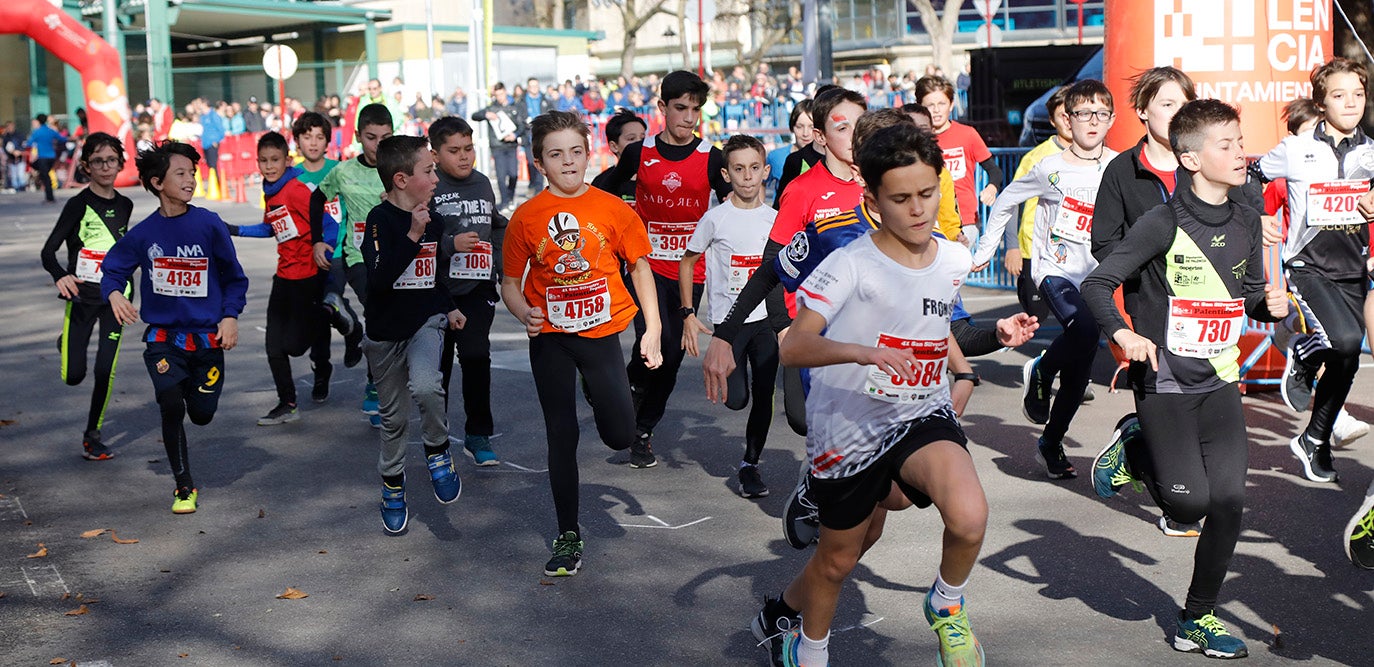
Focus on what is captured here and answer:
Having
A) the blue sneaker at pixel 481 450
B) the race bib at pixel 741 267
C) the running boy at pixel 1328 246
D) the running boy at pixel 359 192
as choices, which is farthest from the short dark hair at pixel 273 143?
the running boy at pixel 1328 246

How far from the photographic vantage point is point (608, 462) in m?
8.16

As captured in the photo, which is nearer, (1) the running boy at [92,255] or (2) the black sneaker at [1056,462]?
(2) the black sneaker at [1056,462]

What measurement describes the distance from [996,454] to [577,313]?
2924 millimetres

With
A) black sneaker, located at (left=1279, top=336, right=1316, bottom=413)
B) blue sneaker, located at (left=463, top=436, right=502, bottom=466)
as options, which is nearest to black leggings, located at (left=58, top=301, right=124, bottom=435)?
blue sneaker, located at (left=463, top=436, right=502, bottom=466)

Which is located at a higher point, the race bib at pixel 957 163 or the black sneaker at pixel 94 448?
the race bib at pixel 957 163

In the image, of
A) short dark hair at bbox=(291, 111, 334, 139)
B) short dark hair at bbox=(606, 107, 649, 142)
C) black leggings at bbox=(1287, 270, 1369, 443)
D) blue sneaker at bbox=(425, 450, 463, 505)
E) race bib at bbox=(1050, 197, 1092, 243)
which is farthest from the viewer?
short dark hair at bbox=(291, 111, 334, 139)

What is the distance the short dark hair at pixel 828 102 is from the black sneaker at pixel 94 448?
4.59 meters

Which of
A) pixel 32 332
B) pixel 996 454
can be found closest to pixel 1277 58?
pixel 996 454

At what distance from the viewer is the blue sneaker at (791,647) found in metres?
4.67

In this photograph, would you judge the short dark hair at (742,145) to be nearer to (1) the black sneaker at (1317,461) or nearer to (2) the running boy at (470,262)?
(2) the running boy at (470,262)

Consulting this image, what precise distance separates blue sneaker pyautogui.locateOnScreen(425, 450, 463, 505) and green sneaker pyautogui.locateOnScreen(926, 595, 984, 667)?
3.06 metres

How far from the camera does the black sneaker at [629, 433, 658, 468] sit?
8031mm

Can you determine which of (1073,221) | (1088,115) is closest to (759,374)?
(1073,221)

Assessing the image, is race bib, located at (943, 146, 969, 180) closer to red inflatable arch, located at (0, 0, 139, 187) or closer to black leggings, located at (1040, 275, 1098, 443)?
black leggings, located at (1040, 275, 1098, 443)
